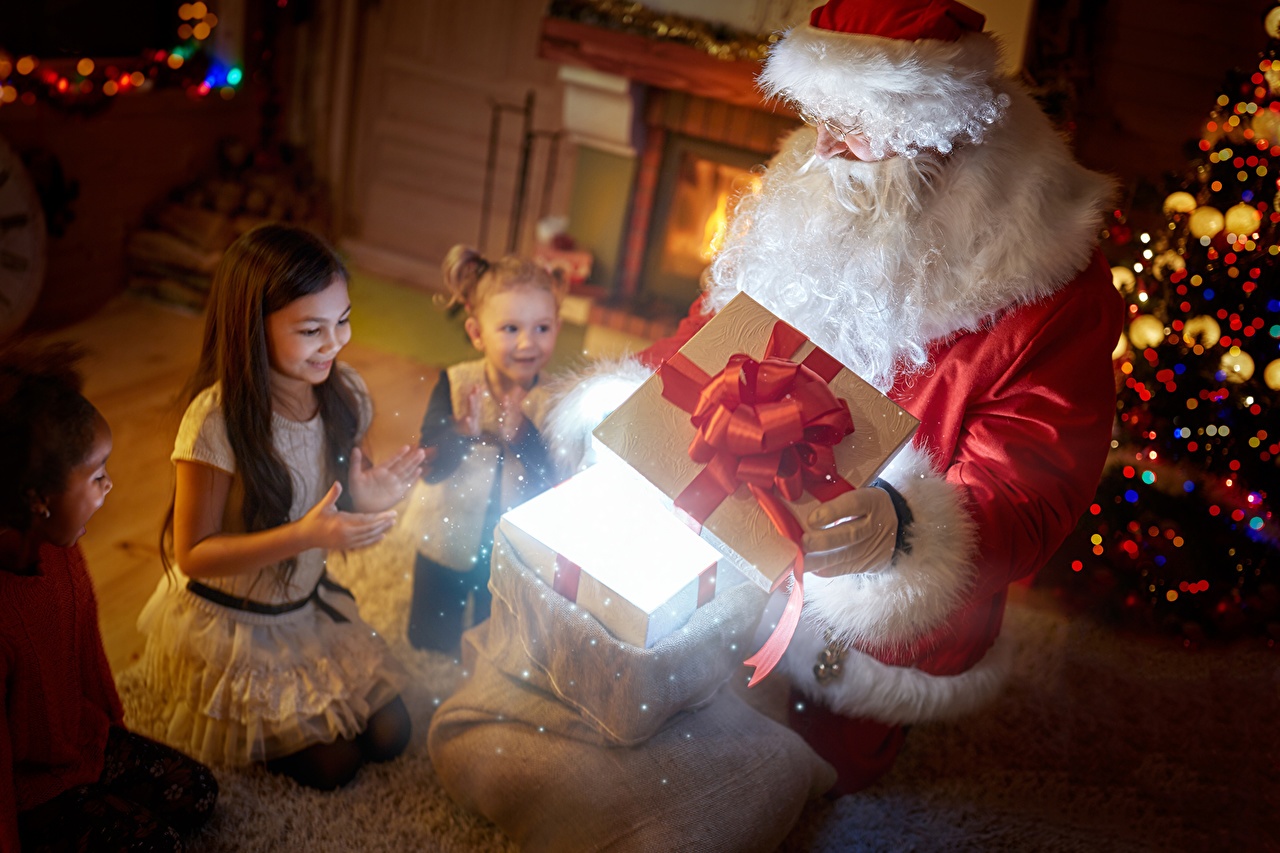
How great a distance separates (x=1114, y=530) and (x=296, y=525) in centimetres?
213

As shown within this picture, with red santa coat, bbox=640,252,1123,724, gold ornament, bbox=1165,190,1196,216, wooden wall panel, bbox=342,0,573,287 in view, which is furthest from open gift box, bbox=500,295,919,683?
wooden wall panel, bbox=342,0,573,287

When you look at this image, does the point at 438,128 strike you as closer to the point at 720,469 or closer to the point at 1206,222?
the point at 1206,222

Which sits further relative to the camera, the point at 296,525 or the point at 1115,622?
the point at 1115,622

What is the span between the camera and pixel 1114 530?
7.92ft

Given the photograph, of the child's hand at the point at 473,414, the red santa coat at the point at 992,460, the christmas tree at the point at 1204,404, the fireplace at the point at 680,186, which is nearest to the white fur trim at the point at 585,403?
the child's hand at the point at 473,414

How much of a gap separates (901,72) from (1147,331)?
1355 millimetres

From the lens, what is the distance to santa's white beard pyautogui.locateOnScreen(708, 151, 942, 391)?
1.36 metres

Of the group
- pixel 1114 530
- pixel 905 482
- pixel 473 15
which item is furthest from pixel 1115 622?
pixel 473 15

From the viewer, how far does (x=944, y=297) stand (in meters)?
1.36

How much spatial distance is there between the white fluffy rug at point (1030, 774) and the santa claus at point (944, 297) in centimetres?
69

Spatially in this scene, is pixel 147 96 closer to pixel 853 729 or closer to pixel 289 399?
pixel 289 399

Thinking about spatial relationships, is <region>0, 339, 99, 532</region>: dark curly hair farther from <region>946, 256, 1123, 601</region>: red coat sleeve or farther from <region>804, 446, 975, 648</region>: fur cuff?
<region>946, 256, 1123, 601</region>: red coat sleeve

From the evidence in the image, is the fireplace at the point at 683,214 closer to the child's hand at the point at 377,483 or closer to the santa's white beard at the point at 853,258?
the santa's white beard at the point at 853,258

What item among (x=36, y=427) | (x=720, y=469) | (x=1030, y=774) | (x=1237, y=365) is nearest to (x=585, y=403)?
(x=720, y=469)
